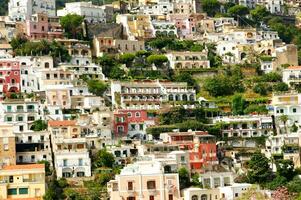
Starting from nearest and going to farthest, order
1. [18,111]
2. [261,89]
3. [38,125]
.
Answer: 1. [38,125]
2. [18,111]
3. [261,89]

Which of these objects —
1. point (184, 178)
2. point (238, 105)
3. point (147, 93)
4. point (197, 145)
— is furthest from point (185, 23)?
point (184, 178)

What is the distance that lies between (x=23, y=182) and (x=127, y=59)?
22088mm

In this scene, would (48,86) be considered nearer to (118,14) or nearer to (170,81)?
(170,81)

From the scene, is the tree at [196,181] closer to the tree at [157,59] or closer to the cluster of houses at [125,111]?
the cluster of houses at [125,111]

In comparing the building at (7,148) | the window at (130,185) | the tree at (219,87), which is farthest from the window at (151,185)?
the tree at (219,87)

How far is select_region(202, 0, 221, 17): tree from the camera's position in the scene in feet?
278

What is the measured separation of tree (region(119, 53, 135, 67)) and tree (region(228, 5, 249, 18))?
763 inches

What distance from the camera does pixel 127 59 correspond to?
67250mm

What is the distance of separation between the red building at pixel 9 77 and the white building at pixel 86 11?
52.2ft

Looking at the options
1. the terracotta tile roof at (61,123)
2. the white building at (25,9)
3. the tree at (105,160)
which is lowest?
the tree at (105,160)

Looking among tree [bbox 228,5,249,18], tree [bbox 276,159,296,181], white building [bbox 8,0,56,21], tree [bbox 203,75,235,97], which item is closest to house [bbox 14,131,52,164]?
tree [bbox 276,159,296,181]

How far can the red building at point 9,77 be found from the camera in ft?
197

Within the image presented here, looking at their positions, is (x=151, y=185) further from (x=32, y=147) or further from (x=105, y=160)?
(x=32, y=147)

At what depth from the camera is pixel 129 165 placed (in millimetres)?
48469
